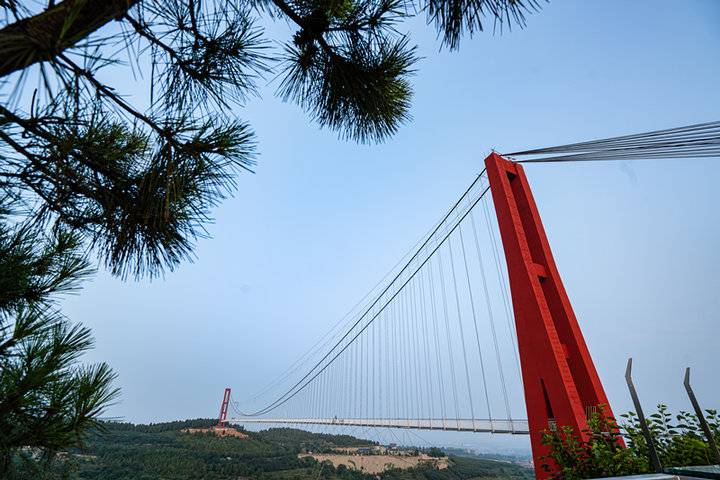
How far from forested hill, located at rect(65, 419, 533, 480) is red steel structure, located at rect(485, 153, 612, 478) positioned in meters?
6.92

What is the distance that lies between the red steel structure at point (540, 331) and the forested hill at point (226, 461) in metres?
6.92

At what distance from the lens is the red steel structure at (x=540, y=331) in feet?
9.02

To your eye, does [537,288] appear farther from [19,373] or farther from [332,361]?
[332,361]

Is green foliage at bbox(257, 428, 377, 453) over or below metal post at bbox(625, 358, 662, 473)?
below

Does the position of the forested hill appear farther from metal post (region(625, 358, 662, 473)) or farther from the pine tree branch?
the pine tree branch

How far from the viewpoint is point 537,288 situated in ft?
10.7

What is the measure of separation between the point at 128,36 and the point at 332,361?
16.6m

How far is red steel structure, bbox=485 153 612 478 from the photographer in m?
2.75

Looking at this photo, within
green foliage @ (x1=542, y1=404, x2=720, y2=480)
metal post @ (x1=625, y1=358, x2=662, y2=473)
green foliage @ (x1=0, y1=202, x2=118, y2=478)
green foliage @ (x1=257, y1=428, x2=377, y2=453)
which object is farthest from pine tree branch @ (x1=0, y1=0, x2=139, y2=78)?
green foliage @ (x1=257, y1=428, x2=377, y2=453)

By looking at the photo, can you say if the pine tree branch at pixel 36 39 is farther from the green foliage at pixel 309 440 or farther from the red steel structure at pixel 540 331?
the green foliage at pixel 309 440

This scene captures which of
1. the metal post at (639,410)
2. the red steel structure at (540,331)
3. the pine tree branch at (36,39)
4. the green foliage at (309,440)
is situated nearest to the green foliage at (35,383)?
the pine tree branch at (36,39)

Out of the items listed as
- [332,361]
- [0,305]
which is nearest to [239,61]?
[0,305]

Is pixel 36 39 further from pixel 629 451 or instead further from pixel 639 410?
pixel 629 451

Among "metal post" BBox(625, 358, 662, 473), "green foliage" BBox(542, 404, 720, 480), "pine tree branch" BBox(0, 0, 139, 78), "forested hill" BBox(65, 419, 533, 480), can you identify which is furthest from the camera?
"forested hill" BBox(65, 419, 533, 480)
